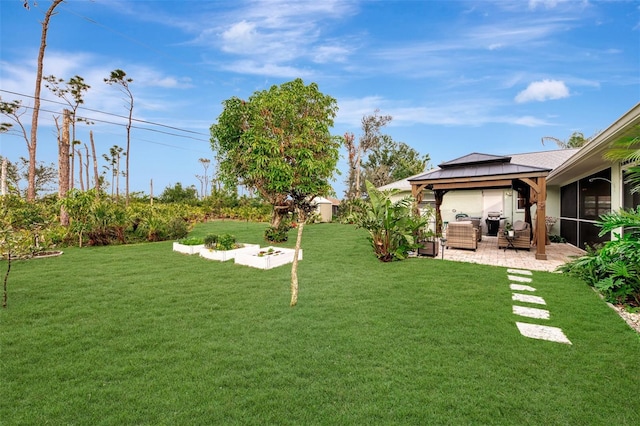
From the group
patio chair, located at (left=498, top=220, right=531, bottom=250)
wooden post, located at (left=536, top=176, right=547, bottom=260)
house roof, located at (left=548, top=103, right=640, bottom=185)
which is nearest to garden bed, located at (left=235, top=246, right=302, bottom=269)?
house roof, located at (left=548, top=103, right=640, bottom=185)

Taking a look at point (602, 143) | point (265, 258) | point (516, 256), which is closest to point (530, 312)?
point (602, 143)

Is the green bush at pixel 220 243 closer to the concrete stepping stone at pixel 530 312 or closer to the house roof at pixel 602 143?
the concrete stepping stone at pixel 530 312

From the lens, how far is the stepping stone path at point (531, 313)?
400 cm

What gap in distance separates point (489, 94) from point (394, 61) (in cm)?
550

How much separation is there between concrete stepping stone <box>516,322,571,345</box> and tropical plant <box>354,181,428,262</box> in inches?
177

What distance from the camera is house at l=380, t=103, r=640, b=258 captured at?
7.02 meters

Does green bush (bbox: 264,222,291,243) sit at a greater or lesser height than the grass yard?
greater

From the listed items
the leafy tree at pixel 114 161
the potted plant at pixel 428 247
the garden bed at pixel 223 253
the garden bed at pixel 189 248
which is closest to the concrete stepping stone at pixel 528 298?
the potted plant at pixel 428 247

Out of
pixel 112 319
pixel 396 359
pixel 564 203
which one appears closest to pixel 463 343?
pixel 396 359

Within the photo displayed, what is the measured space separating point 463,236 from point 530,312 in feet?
19.7

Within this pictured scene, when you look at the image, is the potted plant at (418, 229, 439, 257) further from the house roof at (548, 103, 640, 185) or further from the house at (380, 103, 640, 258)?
the house roof at (548, 103, 640, 185)

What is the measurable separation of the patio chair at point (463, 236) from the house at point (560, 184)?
1.42 m

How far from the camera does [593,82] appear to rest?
1224cm

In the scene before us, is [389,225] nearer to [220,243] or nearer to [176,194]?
[220,243]
